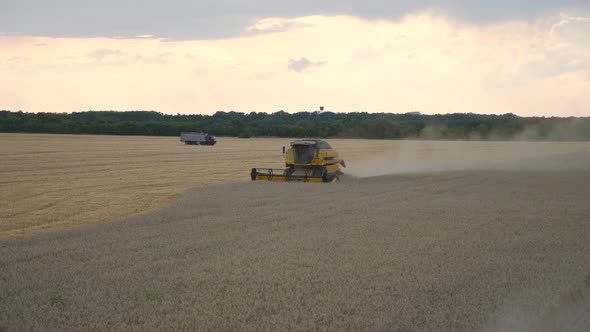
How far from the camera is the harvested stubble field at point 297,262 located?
8312 millimetres

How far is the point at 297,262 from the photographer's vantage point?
1130 centimetres

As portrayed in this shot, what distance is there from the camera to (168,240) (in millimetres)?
13422

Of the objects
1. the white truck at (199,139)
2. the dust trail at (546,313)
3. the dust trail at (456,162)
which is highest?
the white truck at (199,139)

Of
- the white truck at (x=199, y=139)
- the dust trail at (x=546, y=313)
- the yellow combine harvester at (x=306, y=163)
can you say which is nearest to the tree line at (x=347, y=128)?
the white truck at (x=199, y=139)

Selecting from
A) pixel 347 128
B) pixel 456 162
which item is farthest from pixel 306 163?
pixel 347 128

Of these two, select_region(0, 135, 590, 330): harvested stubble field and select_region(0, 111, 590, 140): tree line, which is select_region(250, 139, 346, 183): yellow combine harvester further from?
select_region(0, 111, 590, 140): tree line

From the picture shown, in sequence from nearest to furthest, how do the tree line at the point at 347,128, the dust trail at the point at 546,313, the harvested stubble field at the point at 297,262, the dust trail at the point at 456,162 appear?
the dust trail at the point at 546,313 → the harvested stubble field at the point at 297,262 → the dust trail at the point at 456,162 → the tree line at the point at 347,128

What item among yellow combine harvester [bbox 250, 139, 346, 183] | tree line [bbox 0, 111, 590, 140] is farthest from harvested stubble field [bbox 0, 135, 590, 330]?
tree line [bbox 0, 111, 590, 140]

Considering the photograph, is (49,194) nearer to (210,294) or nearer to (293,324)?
(210,294)

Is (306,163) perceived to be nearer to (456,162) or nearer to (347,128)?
(456,162)

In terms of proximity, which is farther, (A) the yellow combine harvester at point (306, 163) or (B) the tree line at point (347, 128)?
(B) the tree line at point (347, 128)

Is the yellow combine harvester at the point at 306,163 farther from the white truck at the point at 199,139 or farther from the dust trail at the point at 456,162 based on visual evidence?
the white truck at the point at 199,139

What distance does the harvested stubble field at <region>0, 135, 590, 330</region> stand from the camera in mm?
8312

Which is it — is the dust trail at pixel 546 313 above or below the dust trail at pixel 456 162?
above
